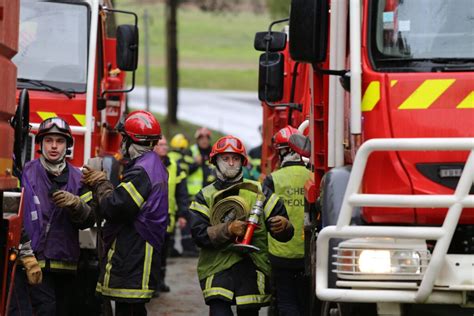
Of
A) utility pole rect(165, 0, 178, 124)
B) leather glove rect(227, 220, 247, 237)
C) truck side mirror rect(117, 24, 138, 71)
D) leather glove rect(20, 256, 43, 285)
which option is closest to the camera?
leather glove rect(20, 256, 43, 285)

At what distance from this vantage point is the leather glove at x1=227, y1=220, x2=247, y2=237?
8.09 m

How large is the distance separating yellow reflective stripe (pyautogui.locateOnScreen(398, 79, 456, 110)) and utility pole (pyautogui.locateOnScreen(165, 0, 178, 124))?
26.9m

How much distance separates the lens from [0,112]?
6672 millimetres

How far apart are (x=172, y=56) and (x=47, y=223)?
84.5ft

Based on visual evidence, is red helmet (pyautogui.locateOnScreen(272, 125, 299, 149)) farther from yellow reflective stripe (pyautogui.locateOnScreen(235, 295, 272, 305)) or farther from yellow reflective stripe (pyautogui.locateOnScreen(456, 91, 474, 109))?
yellow reflective stripe (pyautogui.locateOnScreen(456, 91, 474, 109))

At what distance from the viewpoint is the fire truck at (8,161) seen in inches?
264

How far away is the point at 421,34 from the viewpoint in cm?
688

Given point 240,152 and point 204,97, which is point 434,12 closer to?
point 240,152

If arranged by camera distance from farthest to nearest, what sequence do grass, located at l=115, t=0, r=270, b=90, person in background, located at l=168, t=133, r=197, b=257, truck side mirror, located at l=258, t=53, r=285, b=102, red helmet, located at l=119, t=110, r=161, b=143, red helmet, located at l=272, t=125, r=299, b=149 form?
grass, located at l=115, t=0, r=270, b=90, person in background, located at l=168, t=133, r=197, b=257, truck side mirror, located at l=258, t=53, r=285, b=102, red helmet, located at l=272, t=125, r=299, b=149, red helmet, located at l=119, t=110, r=161, b=143

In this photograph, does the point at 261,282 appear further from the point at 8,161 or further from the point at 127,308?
the point at 8,161

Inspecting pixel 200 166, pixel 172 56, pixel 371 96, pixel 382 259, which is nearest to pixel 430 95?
pixel 371 96

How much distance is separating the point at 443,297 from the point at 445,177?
2.42 ft

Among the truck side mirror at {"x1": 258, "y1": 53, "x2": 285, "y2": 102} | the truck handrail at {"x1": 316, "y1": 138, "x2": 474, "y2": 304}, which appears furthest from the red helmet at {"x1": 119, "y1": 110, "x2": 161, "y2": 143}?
the truck handrail at {"x1": 316, "y1": 138, "x2": 474, "y2": 304}

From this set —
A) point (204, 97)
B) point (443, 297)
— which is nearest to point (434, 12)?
point (443, 297)
